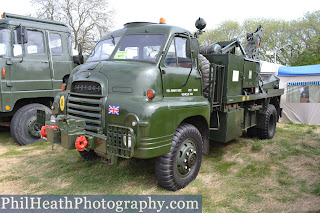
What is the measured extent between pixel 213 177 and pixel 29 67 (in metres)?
5.29

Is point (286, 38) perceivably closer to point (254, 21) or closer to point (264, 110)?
point (254, 21)

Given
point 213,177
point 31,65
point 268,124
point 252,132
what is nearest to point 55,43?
point 31,65

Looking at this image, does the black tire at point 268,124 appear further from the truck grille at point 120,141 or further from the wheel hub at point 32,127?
the wheel hub at point 32,127

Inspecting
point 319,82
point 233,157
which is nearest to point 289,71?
point 319,82

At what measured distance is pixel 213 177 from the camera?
183 inches

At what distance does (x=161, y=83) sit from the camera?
3855 millimetres

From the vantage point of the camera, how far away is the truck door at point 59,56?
7.09 m

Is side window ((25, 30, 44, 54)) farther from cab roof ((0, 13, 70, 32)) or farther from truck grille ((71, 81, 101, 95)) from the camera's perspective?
truck grille ((71, 81, 101, 95))

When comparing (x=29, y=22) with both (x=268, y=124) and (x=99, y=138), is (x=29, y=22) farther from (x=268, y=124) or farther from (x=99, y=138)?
(x=268, y=124)

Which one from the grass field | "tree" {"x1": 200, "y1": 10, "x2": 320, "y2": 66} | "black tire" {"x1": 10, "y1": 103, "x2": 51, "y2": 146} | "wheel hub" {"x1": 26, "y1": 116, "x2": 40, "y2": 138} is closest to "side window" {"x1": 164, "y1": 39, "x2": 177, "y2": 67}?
the grass field

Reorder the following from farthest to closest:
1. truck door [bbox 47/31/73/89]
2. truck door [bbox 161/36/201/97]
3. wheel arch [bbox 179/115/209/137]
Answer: truck door [bbox 47/31/73/89] < wheel arch [bbox 179/115/209/137] < truck door [bbox 161/36/201/97]

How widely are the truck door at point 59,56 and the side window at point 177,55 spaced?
4.25m

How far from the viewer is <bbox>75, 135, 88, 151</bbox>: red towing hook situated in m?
3.51

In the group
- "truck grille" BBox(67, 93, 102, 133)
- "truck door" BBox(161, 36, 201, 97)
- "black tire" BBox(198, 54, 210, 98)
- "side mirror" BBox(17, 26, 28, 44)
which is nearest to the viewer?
"truck grille" BBox(67, 93, 102, 133)
